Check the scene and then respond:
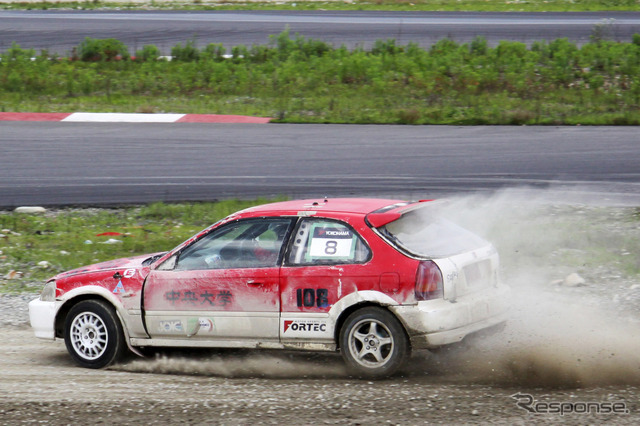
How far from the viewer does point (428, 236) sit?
23.0ft

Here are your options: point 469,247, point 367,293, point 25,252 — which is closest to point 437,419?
point 367,293

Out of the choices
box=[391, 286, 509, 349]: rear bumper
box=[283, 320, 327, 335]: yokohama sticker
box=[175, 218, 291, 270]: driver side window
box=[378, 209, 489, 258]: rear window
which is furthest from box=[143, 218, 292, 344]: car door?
box=[391, 286, 509, 349]: rear bumper

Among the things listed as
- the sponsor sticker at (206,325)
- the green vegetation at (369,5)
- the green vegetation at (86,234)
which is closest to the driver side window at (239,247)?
the sponsor sticker at (206,325)

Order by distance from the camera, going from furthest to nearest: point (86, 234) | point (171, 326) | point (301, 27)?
point (301, 27) < point (86, 234) < point (171, 326)

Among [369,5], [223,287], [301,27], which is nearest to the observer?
[223,287]

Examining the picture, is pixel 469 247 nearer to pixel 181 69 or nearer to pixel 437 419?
pixel 437 419

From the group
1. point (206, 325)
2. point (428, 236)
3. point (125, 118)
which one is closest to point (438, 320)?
point (428, 236)

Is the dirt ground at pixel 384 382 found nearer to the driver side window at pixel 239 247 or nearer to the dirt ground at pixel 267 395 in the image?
the dirt ground at pixel 267 395

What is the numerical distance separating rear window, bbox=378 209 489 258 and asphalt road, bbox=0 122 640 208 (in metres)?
6.38

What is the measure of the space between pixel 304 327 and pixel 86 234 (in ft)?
21.1

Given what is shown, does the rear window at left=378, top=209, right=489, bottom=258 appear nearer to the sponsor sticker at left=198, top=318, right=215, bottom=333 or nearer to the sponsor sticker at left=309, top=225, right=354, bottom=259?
the sponsor sticker at left=309, top=225, right=354, bottom=259

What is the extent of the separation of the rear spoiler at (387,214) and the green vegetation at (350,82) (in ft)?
38.9

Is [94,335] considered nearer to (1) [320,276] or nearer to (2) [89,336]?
(2) [89,336]

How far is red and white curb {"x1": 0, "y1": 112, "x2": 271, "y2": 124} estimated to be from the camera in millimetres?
19484
